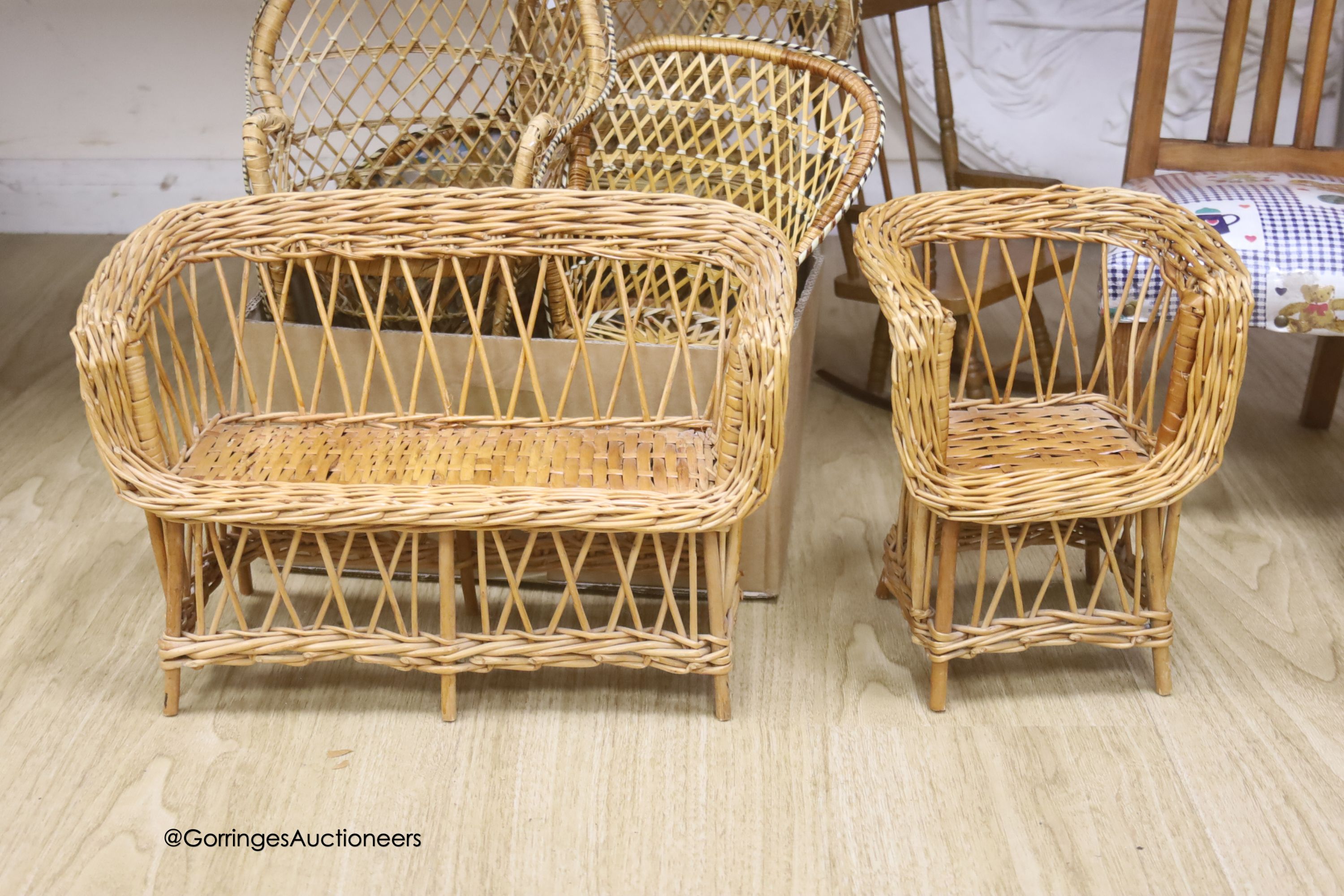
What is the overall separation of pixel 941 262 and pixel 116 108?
6.74ft

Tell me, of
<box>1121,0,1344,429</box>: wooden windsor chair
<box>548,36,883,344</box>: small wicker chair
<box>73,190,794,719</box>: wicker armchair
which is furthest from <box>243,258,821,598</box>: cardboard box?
<box>1121,0,1344,429</box>: wooden windsor chair

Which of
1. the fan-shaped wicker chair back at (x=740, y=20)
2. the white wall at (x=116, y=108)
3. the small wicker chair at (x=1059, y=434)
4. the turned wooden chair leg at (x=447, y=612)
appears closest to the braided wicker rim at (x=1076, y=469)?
the small wicker chair at (x=1059, y=434)

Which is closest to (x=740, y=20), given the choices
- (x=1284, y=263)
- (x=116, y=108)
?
(x=1284, y=263)

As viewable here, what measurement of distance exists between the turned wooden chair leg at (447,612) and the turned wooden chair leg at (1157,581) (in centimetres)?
75

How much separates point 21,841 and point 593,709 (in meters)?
0.58

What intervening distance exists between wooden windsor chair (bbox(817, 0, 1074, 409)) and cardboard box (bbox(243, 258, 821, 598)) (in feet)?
1.13

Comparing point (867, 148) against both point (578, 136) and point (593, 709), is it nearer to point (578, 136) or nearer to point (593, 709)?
point (578, 136)

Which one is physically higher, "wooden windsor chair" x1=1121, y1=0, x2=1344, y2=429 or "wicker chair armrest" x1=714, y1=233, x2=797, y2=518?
"wooden windsor chair" x1=1121, y1=0, x2=1344, y2=429

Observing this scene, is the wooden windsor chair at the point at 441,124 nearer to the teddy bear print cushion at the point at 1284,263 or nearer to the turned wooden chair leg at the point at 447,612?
the turned wooden chair leg at the point at 447,612

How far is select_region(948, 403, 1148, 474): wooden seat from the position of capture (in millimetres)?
1265

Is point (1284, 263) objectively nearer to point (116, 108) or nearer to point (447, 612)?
point (447, 612)

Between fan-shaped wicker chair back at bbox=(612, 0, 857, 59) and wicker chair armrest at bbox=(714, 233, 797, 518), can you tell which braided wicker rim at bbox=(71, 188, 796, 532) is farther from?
fan-shaped wicker chair back at bbox=(612, 0, 857, 59)

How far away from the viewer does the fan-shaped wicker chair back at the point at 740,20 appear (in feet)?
6.11

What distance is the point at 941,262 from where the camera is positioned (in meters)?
1.84
